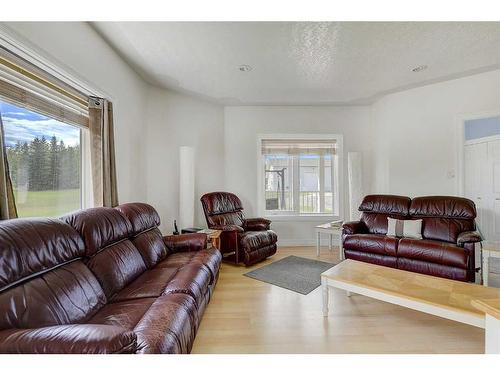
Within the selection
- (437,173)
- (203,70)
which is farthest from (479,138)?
(203,70)

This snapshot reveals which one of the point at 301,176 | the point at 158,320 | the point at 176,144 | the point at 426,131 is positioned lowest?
the point at 158,320

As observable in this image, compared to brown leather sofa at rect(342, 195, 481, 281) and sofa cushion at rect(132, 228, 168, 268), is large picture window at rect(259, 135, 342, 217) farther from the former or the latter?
sofa cushion at rect(132, 228, 168, 268)

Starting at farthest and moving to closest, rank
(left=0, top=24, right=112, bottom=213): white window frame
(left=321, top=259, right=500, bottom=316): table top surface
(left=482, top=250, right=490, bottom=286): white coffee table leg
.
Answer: (left=482, top=250, right=490, bottom=286): white coffee table leg, (left=321, top=259, right=500, bottom=316): table top surface, (left=0, top=24, right=112, bottom=213): white window frame

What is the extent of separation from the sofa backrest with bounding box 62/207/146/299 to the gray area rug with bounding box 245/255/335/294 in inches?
59.7

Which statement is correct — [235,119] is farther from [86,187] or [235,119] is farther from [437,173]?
[437,173]

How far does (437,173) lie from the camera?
3.87m

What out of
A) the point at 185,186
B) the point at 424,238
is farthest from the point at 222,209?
the point at 424,238

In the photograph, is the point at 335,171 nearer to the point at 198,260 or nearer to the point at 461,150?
the point at 461,150

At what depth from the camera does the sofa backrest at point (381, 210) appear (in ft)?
11.6

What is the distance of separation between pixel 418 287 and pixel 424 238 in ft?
5.11

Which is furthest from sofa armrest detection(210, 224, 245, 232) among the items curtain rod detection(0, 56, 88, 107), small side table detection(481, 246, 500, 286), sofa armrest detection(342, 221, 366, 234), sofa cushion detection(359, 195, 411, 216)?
small side table detection(481, 246, 500, 286)

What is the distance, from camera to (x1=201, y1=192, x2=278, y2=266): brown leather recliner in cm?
346

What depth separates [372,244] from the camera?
3197 mm

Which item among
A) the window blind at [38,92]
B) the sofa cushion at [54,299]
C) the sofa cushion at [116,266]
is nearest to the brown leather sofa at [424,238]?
the sofa cushion at [116,266]
